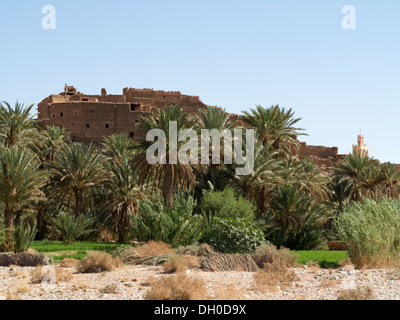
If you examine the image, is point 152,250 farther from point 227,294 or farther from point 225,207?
point 227,294

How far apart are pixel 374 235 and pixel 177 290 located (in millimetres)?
7562

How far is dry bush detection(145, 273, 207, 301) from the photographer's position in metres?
10.5

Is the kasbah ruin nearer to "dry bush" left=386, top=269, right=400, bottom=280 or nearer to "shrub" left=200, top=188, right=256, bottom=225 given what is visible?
"shrub" left=200, top=188, right=256, bottom=225

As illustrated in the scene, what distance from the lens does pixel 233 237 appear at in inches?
736

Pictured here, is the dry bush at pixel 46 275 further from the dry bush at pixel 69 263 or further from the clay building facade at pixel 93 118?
the clay building facade at pixel 93 118

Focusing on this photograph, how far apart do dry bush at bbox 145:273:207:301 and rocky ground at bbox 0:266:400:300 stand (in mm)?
331

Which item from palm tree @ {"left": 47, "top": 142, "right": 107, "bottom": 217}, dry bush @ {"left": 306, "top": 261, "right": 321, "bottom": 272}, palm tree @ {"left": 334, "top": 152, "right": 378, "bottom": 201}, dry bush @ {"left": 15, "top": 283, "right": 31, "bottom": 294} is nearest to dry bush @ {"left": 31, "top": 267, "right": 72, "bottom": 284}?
dry bush @ {"left": 15, "top": 283, "right": 31, "bottom": 294}

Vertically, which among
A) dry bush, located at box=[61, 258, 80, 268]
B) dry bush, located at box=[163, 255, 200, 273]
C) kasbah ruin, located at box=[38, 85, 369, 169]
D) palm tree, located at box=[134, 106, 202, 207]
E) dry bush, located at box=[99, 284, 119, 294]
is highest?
kasbah ruin, located at box=[38, 85, 369, 169]

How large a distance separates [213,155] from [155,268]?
16862 millimetres

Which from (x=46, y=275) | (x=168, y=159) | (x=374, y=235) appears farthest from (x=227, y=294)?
(x=168, y=159)
